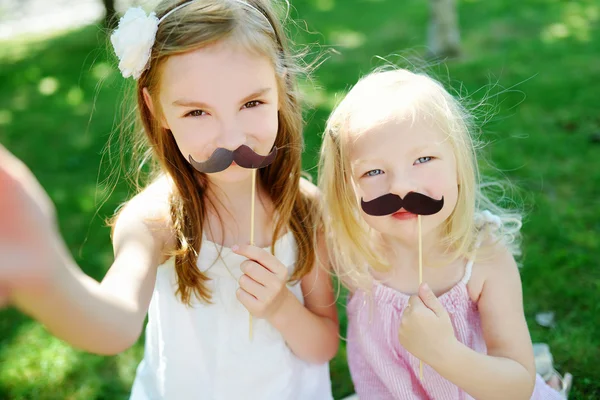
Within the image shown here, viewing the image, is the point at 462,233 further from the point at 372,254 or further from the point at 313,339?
the point at 313,339

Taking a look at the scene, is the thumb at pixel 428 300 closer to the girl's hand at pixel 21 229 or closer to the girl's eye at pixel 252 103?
the girl's eye at pixel 252 103

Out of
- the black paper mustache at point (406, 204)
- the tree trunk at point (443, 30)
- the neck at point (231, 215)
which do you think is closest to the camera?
the black paper mustache at point (406, 204)

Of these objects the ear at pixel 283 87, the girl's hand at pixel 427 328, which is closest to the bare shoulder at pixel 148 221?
Answer: the ear at pixel 283 87

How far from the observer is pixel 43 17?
335 inches

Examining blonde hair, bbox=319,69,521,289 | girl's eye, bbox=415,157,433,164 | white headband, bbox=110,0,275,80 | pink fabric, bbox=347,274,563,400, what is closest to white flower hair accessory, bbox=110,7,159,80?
white headband, bbox=110,0,275,80

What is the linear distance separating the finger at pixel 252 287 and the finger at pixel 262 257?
6 centimetres

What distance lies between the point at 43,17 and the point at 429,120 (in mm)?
8028

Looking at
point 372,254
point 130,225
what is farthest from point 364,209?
point 130,225

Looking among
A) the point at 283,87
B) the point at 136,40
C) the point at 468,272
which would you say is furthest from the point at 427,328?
the point at 136,40

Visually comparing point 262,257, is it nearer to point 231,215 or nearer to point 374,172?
point 231,215

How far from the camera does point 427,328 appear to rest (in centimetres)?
170

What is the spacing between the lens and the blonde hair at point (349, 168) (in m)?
1.80

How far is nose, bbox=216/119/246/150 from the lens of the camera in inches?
69.5

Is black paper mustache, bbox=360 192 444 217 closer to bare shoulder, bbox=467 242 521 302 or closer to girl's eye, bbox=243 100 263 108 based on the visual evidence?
bare shoulder, bbox=467 242 521 302
